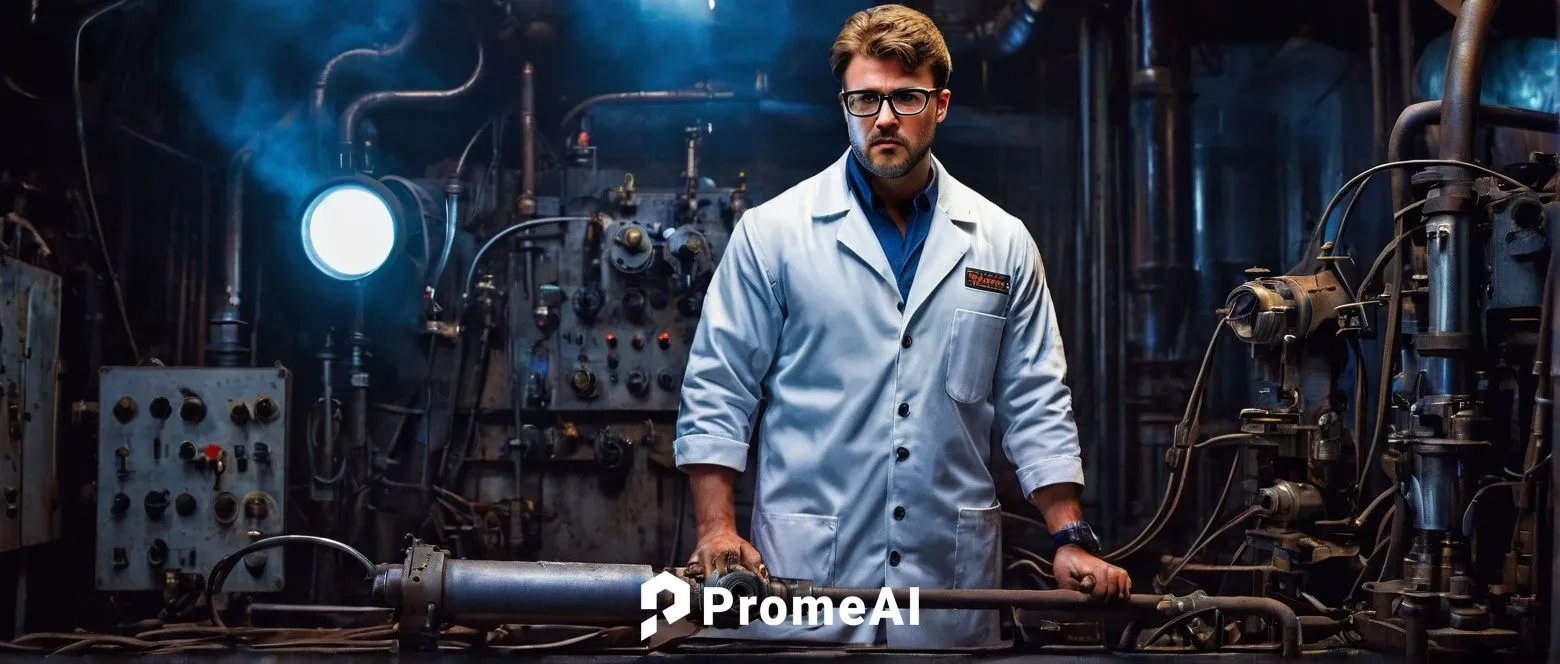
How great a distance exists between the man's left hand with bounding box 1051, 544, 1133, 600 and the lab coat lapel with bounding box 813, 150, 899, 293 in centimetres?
58

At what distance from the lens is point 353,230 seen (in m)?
4.33

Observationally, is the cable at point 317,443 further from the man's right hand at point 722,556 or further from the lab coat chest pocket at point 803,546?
the man's right hand at point 722,556

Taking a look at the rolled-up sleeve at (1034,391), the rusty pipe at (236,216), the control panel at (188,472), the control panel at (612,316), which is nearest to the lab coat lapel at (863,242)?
the rolled-up sleeve at (1034,391)

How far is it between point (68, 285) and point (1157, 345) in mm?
3892

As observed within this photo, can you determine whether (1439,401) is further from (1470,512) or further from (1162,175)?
(1162,175)

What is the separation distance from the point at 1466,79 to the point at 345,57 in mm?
3790

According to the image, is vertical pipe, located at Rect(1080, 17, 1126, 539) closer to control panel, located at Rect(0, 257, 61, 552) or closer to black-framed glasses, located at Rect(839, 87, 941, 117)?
black-framed glasses, located at Rect(839, 87, 941, 117)

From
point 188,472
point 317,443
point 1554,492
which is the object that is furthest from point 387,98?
point 1554,492

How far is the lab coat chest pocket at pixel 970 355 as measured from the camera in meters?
2.16

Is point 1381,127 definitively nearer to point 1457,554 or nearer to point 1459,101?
point 1459,101

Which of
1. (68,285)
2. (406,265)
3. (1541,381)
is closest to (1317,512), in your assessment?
(1541,381)

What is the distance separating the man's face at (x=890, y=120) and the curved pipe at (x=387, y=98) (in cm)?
292

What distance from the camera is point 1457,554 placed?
2.31m

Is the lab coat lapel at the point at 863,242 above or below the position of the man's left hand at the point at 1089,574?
above
